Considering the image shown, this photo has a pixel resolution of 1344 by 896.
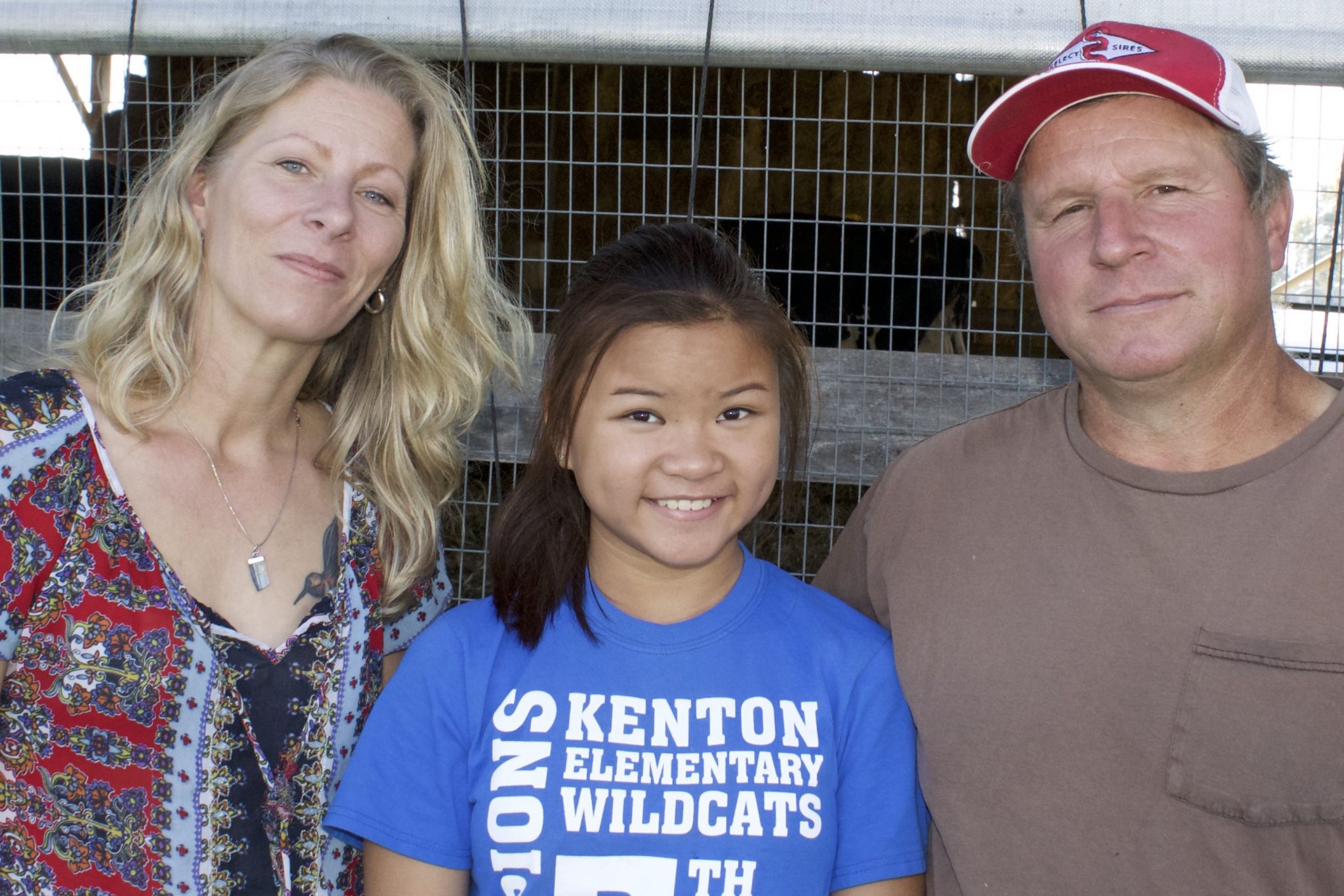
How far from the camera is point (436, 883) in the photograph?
1.51 metres

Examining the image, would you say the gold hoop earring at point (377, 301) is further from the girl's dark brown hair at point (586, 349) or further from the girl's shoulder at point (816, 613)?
the girl's shoulder at point (816, 613)

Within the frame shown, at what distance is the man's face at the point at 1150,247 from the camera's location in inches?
59.1

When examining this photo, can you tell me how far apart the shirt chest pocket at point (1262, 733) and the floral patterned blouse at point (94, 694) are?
1.27m

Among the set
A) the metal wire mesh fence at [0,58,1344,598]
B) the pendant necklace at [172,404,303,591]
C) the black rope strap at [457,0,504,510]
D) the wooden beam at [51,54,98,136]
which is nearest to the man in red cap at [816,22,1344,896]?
the metal wire mesh fence at [0,58,1344,598]

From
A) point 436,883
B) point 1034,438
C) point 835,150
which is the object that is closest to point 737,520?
point 1034,438

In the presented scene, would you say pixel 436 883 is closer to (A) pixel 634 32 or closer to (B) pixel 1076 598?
(B) pixel 1076 598

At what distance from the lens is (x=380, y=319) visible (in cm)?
208

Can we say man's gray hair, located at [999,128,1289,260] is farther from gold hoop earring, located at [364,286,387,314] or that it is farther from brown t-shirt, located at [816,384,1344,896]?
gold hoop earring, located at [364,286,387,314]

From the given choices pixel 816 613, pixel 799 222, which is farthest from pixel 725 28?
pixel 799 222

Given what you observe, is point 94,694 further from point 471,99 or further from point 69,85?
point 69,85

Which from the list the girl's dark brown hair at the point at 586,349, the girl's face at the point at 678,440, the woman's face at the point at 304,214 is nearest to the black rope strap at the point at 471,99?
the woman's face at the point at 304,214

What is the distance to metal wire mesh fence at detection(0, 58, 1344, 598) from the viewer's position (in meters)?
2.24

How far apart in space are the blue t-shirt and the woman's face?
54 centimetres

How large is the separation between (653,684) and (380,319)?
0.90 m
